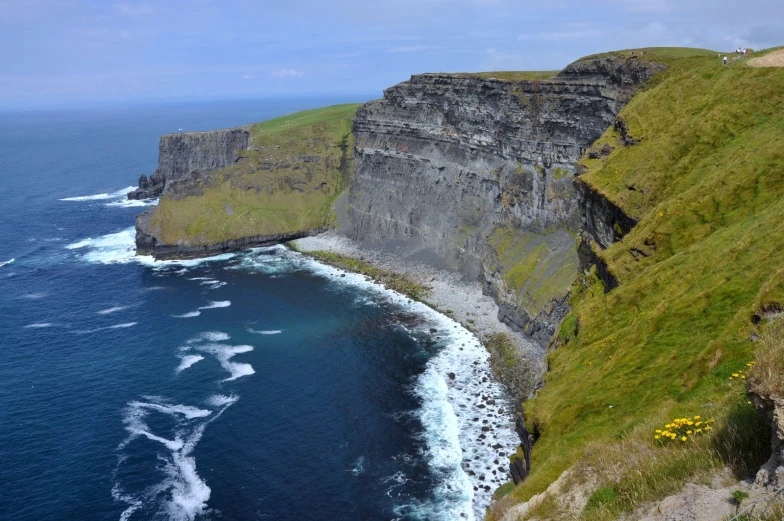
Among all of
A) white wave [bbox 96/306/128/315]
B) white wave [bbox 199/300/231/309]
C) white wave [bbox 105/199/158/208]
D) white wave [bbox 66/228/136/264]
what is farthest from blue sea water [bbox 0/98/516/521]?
white wave [bbox 105/199/158/208]

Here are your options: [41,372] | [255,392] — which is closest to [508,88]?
[255,392]

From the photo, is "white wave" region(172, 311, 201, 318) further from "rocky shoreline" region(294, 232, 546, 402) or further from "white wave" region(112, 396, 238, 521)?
"rocky shoreline" region(294, 232, 546, 402)

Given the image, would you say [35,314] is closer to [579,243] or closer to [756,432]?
[579,243]

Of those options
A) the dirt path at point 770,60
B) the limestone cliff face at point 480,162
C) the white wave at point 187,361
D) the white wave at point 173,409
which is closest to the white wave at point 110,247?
the limestone cliff face at point 480,162

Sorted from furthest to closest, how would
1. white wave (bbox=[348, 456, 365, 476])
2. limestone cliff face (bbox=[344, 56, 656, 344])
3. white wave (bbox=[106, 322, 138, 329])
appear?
white wave (bbox=[106, 322, 138, 329]) → limestone cliff face (bbox=[344, 56, 656, 344]) → white wave (bbox=[348, 456, 365, 476])

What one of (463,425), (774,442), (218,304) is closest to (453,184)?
(218,304)

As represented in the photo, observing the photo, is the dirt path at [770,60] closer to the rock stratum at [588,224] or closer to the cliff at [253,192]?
the rock stratum at [588,224]
